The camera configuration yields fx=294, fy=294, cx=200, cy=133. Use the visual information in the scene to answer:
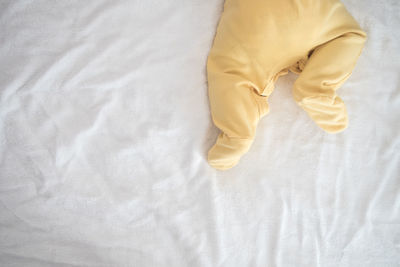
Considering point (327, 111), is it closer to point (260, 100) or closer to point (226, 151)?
point (260, 100)

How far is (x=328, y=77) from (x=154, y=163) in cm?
56

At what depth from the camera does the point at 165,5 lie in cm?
91

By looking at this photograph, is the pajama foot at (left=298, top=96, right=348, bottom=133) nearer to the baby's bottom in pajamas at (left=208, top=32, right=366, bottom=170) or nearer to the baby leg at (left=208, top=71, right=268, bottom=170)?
the baby's bottom in pajamas at (left=208, top=32, right=366, bottom=170)

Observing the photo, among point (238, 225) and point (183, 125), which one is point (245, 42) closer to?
point (183, 125)

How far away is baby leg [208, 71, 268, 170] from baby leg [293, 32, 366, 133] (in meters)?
0.13

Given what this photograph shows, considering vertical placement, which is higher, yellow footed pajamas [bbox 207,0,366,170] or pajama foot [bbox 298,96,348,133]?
yellow footed pajamas [bbox 207,0,366,170]

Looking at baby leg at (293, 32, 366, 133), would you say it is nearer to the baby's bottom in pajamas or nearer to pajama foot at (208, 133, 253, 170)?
the baby's bottom in pajamas

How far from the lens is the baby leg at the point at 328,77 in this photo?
839 mm

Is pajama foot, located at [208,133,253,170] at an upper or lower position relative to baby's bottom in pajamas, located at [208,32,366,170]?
lower

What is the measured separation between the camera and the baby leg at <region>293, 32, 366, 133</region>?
839 millimetres

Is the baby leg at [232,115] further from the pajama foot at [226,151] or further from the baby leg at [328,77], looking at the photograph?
the baby leg at [328,77]

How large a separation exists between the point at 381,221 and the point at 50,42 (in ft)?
3.72

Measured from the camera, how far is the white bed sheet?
0.86m

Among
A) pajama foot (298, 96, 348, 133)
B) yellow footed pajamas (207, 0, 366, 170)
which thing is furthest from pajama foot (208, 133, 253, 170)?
pajama foot (298, 96, 348, 133)
